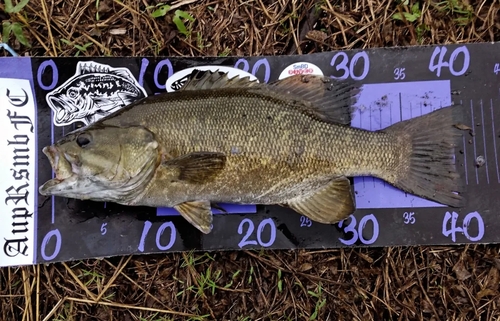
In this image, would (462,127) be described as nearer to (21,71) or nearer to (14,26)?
(21,71)

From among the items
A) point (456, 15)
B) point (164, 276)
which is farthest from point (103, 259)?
point (456, 15)

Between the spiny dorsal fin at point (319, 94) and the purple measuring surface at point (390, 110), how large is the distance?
10.6 inches

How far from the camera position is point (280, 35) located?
3.30 meters

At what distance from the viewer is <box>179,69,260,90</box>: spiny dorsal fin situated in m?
2.85

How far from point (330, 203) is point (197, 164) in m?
0.95

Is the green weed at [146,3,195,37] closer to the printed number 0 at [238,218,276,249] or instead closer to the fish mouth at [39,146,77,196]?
the fish mouth at [39,146,77,196]

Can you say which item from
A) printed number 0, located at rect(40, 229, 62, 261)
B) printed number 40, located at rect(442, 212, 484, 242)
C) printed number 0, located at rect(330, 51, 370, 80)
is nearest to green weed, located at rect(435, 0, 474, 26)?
printed number 0, located at rect(330, 51, 370, 80)

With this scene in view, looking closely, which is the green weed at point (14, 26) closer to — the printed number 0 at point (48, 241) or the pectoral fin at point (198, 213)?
the printed number 0 at point (48, 241)

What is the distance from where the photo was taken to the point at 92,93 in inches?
126

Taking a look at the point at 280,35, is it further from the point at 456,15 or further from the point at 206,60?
the point at 456,15

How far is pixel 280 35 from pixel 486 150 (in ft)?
5.73

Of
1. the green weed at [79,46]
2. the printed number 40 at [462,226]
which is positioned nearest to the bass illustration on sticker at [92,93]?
the green weed at [79,46]

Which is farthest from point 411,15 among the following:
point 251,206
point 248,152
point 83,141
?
point 83,141

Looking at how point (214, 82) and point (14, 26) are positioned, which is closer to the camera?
point (214, 82)
